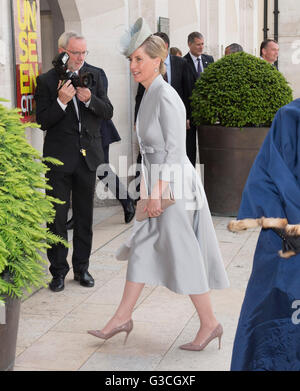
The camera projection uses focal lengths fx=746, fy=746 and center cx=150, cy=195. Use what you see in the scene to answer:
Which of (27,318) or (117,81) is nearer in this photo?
(27,318)

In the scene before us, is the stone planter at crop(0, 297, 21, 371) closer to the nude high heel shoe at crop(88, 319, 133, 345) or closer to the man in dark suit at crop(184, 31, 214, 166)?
the nude high heel shoe at crop(88, 319, 133, 345)

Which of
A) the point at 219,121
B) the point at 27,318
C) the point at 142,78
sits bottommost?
the point at 27,318

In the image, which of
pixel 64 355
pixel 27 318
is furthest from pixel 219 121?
pixel 64 355

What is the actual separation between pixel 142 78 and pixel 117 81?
5.33 meters

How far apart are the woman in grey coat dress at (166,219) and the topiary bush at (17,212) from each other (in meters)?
0.65

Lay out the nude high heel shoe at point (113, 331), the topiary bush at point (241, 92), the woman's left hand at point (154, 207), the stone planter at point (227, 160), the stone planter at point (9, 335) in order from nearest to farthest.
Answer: the stone planter at point (9, 335) → the woman's left hand at point (154, 207) → the nude high heel shoe at point (113, 331) → the topiary bush at point (241, 92) → the stone planter at point (227, 160)

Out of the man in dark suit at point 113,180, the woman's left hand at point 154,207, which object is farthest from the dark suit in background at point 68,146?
the man in dark suit at point 113,180

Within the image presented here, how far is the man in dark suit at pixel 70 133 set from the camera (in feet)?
18.1

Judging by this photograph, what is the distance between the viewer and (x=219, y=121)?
347 inches

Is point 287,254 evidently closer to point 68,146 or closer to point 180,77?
point 68,146

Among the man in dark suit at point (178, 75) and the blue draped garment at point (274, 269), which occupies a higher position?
the man in dark suit at point (178, 75)

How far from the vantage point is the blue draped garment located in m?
2.97

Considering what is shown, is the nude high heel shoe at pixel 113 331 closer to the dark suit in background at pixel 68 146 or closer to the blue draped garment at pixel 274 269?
the dark suit in background at pixel 68 146
